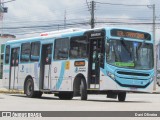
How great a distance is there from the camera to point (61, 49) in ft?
82.1

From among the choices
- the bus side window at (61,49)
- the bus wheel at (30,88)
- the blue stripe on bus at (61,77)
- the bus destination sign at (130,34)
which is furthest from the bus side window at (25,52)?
the bus destination sign at (130,34)

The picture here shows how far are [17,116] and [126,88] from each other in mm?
9072

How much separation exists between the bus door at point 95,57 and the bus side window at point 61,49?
78.9 inches

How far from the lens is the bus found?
2223 cm

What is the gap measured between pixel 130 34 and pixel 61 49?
12.5 ft

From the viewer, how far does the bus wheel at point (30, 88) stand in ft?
88.9

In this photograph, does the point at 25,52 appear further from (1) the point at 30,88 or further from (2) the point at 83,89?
(2) the point at 83,89

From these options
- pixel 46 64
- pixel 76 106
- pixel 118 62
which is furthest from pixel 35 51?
pixel 76 106

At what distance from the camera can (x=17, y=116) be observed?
14125 millimetres

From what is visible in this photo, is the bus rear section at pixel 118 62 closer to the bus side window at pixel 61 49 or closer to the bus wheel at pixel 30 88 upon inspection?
the bus side window at pixel 61 49

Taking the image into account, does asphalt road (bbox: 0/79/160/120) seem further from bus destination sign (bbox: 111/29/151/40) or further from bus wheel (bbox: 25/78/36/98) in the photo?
bus wheel (bbox: 25/78/36/98)

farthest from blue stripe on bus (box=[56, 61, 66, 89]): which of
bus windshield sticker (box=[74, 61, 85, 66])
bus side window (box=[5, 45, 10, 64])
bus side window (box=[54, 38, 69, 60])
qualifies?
bus side window (box=[5, 45, 10, 64])

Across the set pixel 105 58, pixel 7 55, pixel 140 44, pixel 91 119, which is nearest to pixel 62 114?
pixel 91 119

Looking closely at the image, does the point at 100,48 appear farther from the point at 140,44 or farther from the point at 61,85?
the point at 61,85
